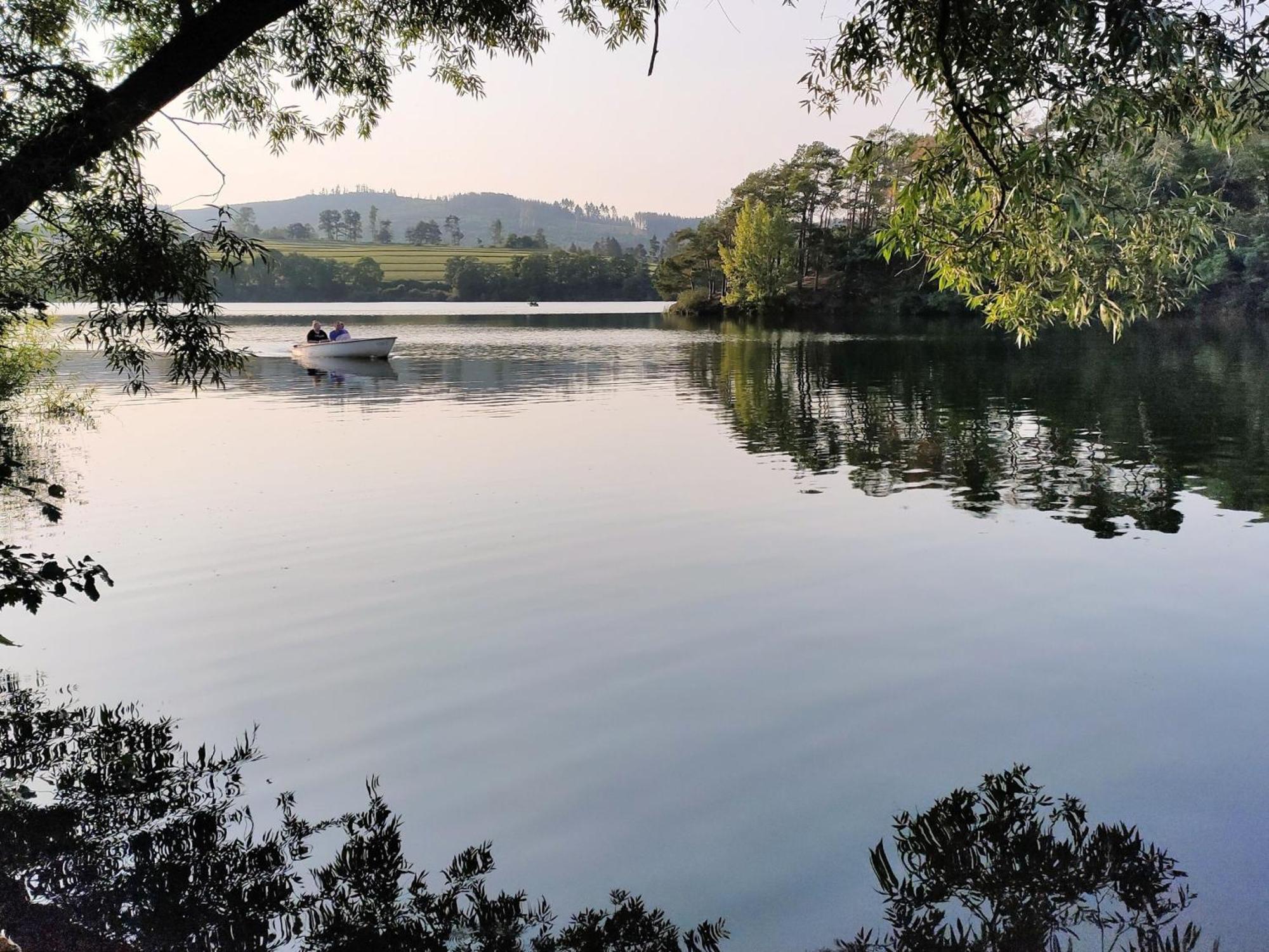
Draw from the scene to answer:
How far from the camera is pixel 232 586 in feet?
38.1

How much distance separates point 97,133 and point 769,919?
6.66 metres

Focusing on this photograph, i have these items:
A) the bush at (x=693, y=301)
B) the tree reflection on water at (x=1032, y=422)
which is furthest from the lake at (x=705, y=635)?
the bush at (x=693, y=301)

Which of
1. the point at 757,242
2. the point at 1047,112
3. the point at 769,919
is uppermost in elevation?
the point at 757,242

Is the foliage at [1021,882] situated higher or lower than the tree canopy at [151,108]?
lower

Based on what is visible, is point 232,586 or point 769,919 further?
point 232,586

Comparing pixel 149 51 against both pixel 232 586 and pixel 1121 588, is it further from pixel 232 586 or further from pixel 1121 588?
pixel 1121 588

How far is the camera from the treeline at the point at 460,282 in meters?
164

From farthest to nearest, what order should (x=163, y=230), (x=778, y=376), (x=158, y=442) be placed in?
(x=778, y=376) → (x=158, y=442) → (x=163, y=230)

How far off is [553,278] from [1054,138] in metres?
164

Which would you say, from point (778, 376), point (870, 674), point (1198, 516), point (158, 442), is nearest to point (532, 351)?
point (778, 376)

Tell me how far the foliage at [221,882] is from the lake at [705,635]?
0.82 feet

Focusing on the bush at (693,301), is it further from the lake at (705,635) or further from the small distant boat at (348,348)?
the lake at (705,635)

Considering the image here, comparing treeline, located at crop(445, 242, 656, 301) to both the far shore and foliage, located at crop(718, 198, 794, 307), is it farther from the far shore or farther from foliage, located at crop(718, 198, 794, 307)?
foliage, located at crop(718, 198, 794, 307)

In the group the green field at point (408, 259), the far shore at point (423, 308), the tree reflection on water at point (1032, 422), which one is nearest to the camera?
the tree reflection on water at point (1032, 422)
